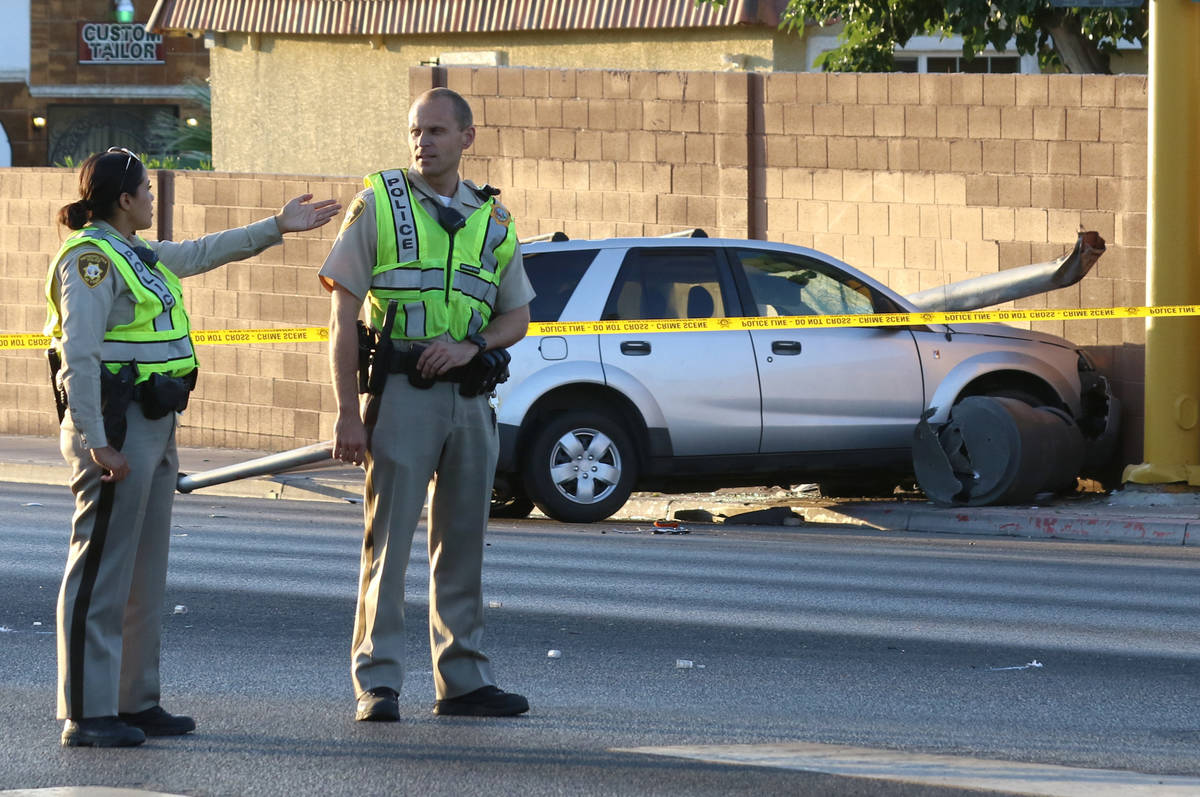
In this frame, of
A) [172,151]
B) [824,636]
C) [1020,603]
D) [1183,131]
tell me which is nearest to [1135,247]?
[1183,131]

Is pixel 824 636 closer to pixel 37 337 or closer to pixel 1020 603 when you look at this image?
pixel 1020 603

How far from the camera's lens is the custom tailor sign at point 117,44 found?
39250 mm

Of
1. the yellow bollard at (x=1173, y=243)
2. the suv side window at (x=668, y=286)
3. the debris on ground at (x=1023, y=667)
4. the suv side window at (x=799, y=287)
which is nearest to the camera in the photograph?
the debris on ground at (x=1023, y=667)

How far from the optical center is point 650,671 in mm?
7660

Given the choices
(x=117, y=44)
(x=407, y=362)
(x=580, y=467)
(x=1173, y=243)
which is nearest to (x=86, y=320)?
(x=407, y=362)

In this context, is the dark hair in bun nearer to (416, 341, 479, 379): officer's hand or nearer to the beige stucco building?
(416, 341, 479, 379): officer's hand

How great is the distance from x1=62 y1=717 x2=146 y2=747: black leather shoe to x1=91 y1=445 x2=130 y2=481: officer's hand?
737 millimetres

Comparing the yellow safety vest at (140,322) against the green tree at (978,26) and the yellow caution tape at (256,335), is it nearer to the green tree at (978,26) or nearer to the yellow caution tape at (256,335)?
the yellow caution tape at (256,335)

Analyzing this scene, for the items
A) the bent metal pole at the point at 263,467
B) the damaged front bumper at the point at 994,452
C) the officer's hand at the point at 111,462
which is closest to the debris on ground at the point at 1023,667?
the officer's hand at the point at 111,462

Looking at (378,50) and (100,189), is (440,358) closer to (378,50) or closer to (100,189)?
(100,189)

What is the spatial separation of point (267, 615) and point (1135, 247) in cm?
772

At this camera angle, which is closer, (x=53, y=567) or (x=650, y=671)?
(x=650, y=671)

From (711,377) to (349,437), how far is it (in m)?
→ 6.87

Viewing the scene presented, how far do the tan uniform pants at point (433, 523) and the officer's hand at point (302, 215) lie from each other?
0.64 metres
